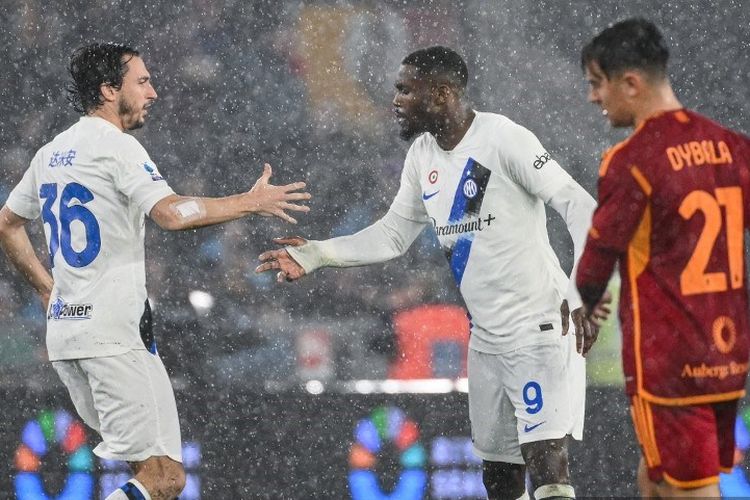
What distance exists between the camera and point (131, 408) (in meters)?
4.45

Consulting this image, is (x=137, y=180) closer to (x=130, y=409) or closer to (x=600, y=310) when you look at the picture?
(x=130, y=409)

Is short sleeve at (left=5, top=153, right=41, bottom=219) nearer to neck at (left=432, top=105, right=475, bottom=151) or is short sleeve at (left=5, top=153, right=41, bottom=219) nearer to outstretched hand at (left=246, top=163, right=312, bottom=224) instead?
outstretched hand at (left=246, top=163, right=312, bottom=224)

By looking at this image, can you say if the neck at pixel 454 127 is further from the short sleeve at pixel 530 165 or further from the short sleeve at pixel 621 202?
the short sleeve at pixel 621 202

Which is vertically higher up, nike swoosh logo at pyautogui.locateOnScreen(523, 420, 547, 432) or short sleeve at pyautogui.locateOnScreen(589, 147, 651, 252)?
short sleeve at pyautogui.locateOnScreen(589, 147, 651, 252)

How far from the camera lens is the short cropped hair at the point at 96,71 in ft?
15.4

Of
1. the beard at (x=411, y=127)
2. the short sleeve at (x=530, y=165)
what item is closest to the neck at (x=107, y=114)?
the beard at (x=411, y=127)

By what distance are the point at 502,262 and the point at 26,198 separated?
6.09ft

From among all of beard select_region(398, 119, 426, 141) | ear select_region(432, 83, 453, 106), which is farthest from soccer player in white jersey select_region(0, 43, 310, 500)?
ear select_region(432, 83, 453, 106)

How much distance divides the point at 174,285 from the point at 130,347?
96.1 inches

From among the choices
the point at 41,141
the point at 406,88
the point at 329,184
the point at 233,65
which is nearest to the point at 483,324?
the point at 406,88

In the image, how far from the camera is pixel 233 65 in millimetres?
6965

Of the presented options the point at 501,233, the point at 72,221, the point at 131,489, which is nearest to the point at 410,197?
the point at 501,233

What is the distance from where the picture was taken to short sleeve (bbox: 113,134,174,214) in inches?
173

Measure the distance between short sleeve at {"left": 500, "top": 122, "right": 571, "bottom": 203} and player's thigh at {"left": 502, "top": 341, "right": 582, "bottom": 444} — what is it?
1.87 ft
